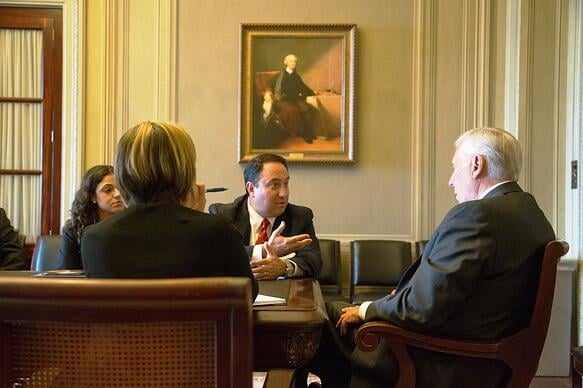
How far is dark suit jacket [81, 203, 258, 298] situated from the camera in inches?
55.4

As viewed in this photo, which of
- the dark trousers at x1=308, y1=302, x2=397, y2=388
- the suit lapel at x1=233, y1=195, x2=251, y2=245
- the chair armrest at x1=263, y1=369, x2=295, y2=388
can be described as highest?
the suit lapel at x1=233, y1=195, x2=251, y2=245

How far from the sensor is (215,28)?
4.70m

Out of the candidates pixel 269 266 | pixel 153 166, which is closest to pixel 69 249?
pixel 269 266

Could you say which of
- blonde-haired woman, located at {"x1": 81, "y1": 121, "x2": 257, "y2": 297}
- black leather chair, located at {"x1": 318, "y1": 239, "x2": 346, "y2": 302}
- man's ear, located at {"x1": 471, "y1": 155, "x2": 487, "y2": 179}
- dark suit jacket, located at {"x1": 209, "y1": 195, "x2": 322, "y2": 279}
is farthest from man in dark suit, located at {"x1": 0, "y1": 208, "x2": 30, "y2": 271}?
man's ear, located at {"x1": 471, "y1": 155, "x2": 487, "y2": 179}

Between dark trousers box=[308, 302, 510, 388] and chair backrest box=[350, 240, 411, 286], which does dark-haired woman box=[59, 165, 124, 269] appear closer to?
dark trousers box=[308, 302, 510, 388]

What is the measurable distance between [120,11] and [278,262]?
308cm

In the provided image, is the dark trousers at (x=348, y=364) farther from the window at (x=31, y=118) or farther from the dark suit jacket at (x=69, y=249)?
the window at (x=31, y=118)

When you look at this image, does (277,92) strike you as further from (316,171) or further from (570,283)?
(570,283)

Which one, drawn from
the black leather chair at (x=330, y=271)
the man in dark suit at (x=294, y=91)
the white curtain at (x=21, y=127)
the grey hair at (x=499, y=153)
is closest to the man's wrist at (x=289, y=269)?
the grey hair at (x=499, y=153)

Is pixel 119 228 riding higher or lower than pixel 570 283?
higher

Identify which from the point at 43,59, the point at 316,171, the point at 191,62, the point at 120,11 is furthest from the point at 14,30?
the point at 316,171

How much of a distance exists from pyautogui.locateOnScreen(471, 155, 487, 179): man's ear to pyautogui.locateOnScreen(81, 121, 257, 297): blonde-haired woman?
1.10 meters

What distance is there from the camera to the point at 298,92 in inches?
183

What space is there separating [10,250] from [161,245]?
3.15 m
